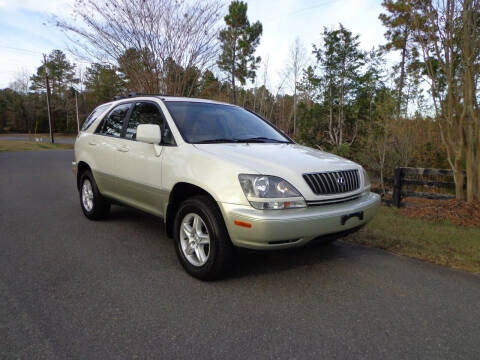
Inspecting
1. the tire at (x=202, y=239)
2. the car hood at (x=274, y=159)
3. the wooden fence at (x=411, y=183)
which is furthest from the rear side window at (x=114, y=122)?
the wooden fence at (x=411, y=183)

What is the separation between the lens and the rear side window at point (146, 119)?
3.72 meters

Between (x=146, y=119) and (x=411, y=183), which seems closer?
(x=146, y=119)

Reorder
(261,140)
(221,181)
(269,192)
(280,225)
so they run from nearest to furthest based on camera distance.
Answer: (280,225) → (269,192) → (221,181) → (261,140)

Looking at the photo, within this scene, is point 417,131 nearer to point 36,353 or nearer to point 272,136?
point 272,136

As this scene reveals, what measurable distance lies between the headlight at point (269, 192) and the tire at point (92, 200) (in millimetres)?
2933

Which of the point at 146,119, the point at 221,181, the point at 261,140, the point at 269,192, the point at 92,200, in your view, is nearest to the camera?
the point at 269,192

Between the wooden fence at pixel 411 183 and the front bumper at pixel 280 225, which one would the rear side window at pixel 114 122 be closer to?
the front bumper at pixel 280 225

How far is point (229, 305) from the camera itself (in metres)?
2.78

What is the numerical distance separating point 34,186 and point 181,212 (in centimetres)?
703

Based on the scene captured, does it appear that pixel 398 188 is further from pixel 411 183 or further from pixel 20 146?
pixel 20 146

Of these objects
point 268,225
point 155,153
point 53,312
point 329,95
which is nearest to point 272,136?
point 155,153

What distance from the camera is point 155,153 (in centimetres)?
373

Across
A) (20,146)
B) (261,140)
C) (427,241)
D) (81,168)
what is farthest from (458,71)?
(20,146)

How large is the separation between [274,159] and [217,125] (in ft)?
3.90
